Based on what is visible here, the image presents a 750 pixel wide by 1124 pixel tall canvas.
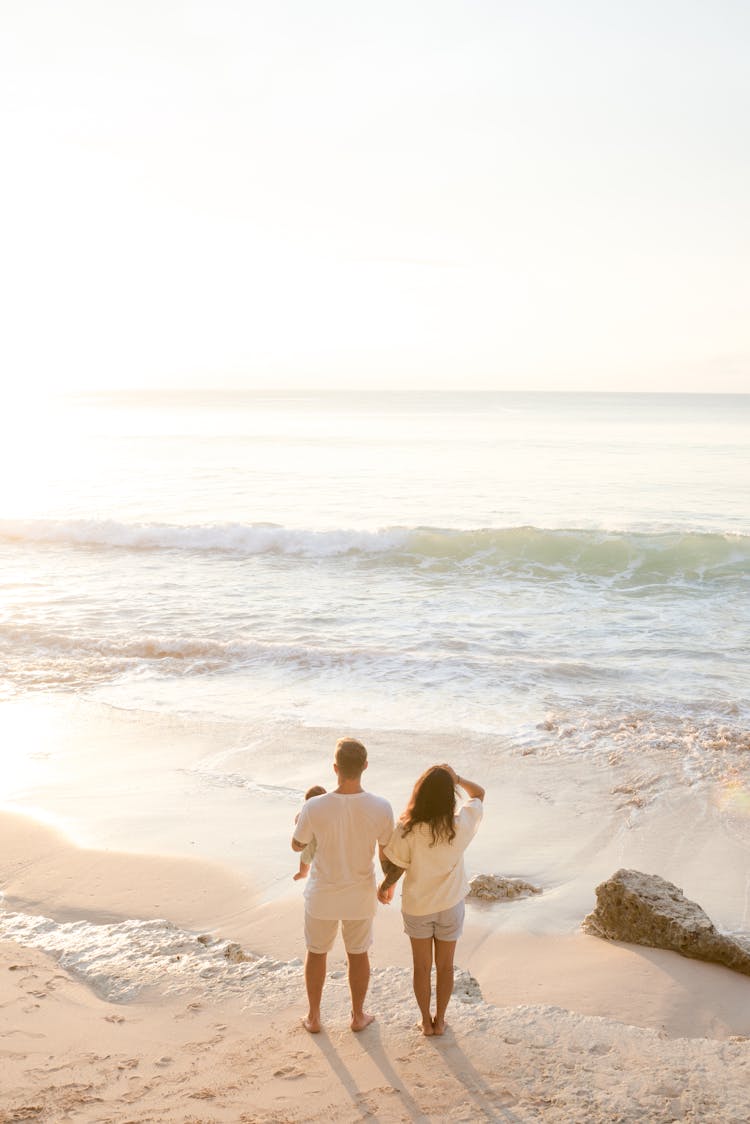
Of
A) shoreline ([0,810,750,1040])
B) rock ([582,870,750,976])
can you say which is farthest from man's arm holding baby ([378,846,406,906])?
rock ([582,870,750,976])

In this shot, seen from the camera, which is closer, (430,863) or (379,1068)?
(379,1068)

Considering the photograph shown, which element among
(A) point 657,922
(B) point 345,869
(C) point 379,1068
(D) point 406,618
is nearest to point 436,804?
(B) point 345,869

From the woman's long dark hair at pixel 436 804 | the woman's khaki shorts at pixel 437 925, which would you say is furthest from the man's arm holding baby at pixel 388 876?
the woman's long dark hair at pixel 436 804

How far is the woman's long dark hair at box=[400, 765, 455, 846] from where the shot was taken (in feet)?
14.3

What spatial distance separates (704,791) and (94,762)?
565cm

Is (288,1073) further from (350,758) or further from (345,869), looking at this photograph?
(350,758)

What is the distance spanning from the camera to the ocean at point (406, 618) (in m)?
9.60

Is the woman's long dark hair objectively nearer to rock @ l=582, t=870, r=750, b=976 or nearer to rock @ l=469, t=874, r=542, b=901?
rock @ l=582, t=870, r=750, b=976

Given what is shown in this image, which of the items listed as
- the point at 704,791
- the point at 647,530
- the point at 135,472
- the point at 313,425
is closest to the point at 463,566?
the point at 647,530

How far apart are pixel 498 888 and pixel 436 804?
2.36 metres

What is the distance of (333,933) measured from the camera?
4.59 metres

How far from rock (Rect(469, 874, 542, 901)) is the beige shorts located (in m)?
1.82

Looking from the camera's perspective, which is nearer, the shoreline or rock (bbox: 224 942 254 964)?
the shoreline

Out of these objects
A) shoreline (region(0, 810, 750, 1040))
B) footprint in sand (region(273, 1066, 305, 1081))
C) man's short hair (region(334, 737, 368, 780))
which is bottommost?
shoreline (region(0, 810, 750, 1040))
